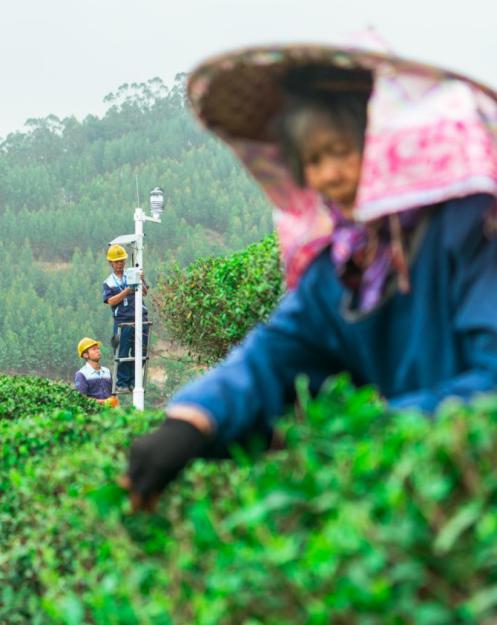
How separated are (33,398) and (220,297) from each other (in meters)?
3.06

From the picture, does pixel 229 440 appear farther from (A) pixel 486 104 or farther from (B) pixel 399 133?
(A) pixel 486 104

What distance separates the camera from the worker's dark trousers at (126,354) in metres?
16.8

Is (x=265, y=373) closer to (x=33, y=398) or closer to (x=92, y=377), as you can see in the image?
(x=33, y=398)

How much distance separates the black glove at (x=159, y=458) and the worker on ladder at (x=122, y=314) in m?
13.2

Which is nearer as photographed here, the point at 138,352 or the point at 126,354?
the point at 138,352

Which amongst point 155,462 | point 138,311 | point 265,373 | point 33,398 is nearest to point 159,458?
point 155,462

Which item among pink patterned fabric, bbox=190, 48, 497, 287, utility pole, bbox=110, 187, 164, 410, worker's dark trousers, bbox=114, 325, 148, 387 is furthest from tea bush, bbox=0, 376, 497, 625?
worker's dark trousers, bbox=114, 325, 148, 387

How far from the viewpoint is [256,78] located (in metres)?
2.32

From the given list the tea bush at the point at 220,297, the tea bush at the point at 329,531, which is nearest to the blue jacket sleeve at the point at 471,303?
the tea bush at the point at 329,531

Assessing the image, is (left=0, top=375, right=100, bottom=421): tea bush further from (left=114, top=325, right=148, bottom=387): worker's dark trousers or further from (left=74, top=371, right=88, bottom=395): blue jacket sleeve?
(left=114, top=325, right=148, bottom=387): worker's dark trousers

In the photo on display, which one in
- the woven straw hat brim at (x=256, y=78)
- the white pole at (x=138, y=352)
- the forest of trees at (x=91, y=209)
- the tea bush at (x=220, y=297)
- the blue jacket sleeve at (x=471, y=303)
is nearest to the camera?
the blue jacket sleeve at (x=471, y=303)

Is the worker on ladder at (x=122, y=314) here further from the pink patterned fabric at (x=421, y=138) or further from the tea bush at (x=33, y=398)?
the pink patterned fabric at (x=421, y=138)

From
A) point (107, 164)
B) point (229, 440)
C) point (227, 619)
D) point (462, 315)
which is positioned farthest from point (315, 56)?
point (107, 164)

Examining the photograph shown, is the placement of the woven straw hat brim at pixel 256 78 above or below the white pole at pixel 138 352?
above
